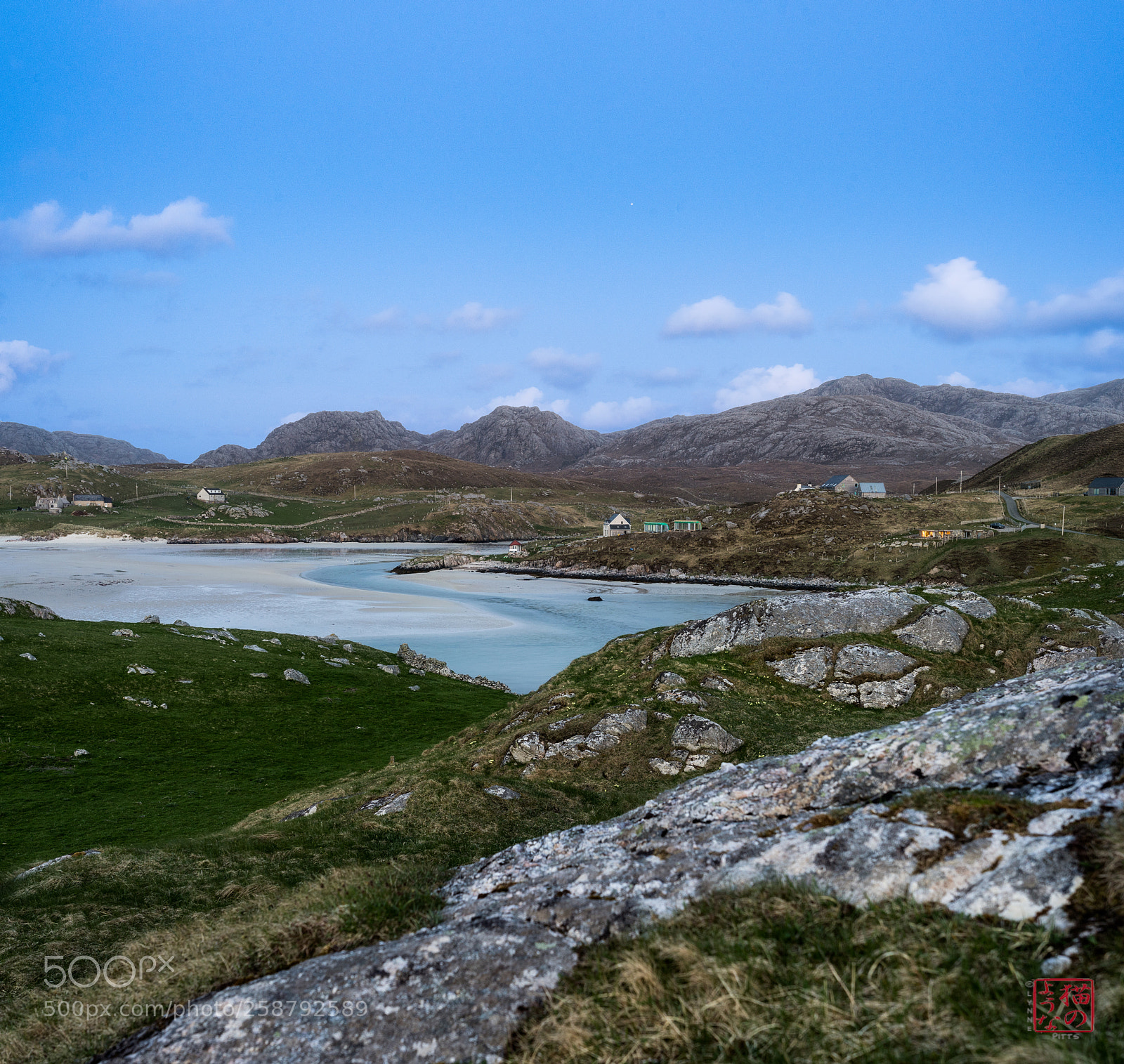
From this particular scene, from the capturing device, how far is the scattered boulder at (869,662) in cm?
2559

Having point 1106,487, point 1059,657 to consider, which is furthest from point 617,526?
point 1059,657

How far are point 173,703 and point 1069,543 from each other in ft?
378

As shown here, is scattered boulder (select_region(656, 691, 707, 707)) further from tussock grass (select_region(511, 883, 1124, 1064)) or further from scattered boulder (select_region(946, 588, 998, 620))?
tussock grass (select_region(511, 883, 1124, 1064))

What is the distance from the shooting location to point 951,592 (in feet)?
106

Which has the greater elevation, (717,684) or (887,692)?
(717,684)

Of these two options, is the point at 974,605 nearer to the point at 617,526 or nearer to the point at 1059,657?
the point at 1059,657

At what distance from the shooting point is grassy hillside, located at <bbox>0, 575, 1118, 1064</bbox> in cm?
455

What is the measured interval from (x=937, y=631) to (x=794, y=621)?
6.17m

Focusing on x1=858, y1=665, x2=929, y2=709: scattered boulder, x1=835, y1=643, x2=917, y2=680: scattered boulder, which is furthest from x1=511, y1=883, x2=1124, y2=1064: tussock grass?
x1=835, y1=643, x2=917, y2=680: scattered boulder

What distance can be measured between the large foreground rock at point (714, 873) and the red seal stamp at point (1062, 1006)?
0.62 meters

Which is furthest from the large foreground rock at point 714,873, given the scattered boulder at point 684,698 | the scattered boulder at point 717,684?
the scattered boulder at point 717,684

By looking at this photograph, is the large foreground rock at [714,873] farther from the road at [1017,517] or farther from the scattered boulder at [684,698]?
the road at [1017,517]

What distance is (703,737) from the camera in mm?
19594

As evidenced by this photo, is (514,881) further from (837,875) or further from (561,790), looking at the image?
(561,790)
